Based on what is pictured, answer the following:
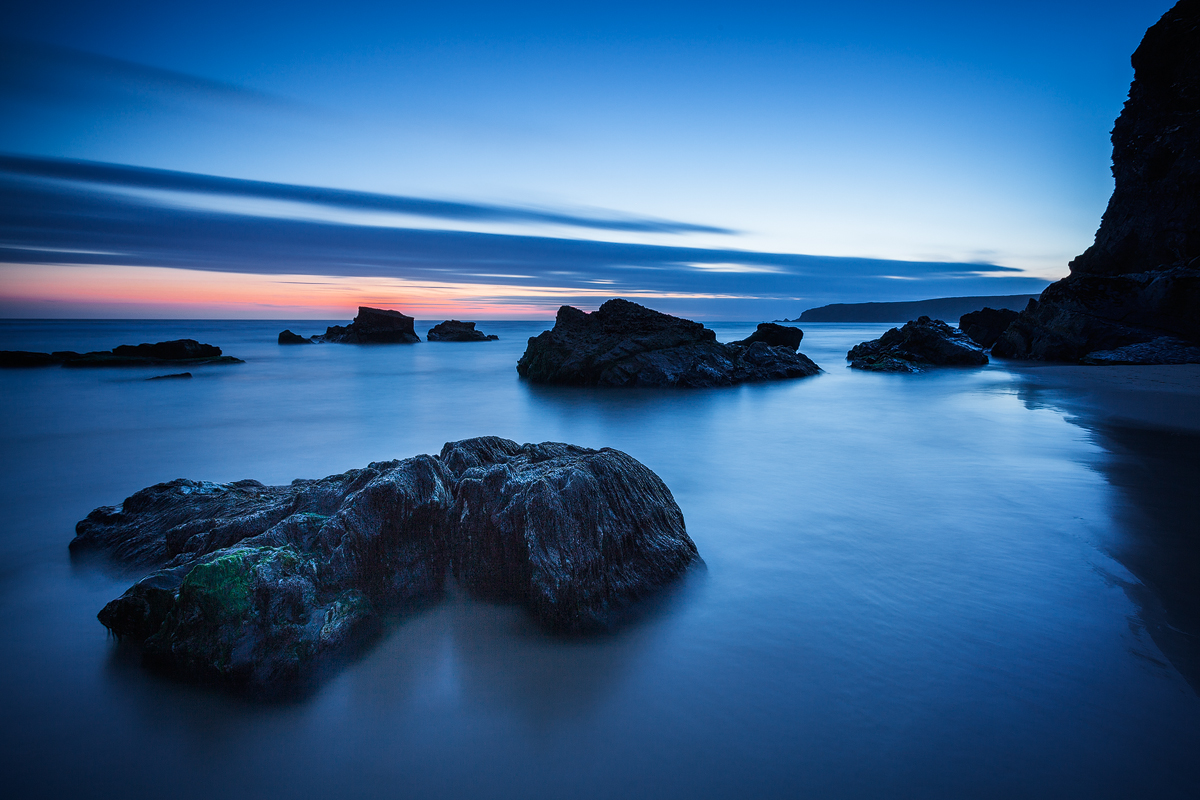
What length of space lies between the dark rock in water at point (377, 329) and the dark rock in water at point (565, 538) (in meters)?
46.8

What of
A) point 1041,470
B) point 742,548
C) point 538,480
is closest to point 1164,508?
point 1041,470

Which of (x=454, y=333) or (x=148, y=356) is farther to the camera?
(x=454, y=333)

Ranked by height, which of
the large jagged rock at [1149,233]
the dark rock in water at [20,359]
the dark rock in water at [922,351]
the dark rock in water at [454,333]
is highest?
the large jagged rock at [1149,233]

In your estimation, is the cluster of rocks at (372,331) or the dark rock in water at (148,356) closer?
the dark rock in water at (148,356)

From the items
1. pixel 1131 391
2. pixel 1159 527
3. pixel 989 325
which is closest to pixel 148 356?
pixel 1159 527

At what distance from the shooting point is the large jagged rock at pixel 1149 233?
771 inches

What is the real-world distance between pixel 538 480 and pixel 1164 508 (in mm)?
6099

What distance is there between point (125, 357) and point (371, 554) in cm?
2422

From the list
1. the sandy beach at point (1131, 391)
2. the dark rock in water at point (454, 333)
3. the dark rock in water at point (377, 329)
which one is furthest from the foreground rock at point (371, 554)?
the dark rock in water at point (454, 333)

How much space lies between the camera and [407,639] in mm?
3109

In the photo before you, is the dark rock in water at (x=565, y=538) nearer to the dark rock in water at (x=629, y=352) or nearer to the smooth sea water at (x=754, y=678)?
the smooth sea water at (x=754, y=678)

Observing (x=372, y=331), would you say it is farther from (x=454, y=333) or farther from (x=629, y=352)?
(x=629, y=352)

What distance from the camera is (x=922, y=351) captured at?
24016 millimetres

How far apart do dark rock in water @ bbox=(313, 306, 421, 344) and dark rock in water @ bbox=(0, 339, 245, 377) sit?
75.9ft
